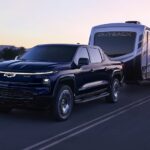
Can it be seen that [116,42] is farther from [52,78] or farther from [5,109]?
[52,78]

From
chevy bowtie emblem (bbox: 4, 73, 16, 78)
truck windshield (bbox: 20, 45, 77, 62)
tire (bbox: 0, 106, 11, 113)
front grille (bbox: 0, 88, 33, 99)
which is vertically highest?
truck windshield (bbox: 20, 45, 77, 62)

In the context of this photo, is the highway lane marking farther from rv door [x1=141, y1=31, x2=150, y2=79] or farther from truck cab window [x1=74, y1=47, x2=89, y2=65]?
rv door [x1=141, y1=31, x2=150, y2=79]

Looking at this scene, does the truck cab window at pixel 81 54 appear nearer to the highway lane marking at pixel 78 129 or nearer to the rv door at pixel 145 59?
the highway lane marking at pixel 78 129

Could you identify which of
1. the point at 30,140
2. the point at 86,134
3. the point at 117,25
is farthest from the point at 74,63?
the point at 117,25

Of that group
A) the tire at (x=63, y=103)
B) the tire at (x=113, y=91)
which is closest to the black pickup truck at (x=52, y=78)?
the tire at (x=63, y=103)

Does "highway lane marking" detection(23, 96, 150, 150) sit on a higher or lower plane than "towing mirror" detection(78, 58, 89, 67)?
lower

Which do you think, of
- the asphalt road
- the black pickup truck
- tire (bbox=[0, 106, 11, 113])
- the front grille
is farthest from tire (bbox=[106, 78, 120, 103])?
the front grille

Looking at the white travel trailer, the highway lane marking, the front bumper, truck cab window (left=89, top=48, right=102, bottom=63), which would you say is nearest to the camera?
the highway lane marking

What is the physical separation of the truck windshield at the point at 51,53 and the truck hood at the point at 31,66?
0.65 metres

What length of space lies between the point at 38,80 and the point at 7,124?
1120mm

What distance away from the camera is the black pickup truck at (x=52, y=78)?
995 cm

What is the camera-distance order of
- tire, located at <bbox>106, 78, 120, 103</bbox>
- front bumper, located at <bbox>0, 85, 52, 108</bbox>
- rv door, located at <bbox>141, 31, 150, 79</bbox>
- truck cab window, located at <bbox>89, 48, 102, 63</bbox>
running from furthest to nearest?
rv door, located at <bbox>141, 31, 150, 79</bbox>
tire, located at <bbox>106, 78, 120, 103</bbox>
truck cab window, located at <bbox>89, 48, 102, 63</bbox>
front bumper, located at <bbox>0, 85, 52, 108</bbox>

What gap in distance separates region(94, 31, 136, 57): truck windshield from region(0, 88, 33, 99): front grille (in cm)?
865

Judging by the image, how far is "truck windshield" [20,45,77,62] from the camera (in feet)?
37.1
